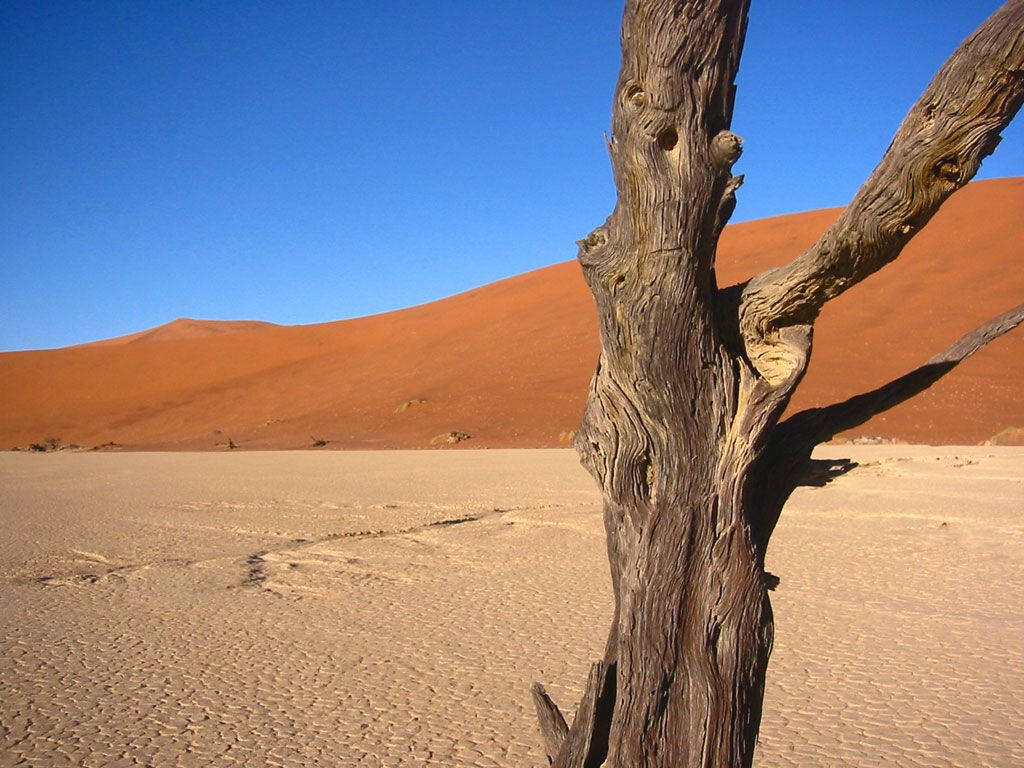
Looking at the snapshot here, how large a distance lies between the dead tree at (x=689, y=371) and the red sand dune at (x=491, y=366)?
23530 mm

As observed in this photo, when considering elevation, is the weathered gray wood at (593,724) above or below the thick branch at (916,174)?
below

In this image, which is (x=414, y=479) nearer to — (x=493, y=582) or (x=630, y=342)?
(x=493, y=582)

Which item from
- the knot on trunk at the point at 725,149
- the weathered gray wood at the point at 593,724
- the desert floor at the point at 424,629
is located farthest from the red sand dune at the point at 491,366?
the knot on trunk at the point at 725,149

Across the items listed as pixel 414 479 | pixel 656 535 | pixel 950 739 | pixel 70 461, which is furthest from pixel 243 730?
pixel 70 461

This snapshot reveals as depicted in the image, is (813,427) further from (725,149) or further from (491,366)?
(491,366)

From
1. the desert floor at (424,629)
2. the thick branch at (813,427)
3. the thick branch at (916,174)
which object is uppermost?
the thick branch at (916,174)

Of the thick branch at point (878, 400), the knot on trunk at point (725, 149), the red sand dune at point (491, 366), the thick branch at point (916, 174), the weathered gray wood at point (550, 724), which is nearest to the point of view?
the thick branch at point (916, 174)

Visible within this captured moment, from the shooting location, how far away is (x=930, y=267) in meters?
39.9

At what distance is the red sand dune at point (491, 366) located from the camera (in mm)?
28922

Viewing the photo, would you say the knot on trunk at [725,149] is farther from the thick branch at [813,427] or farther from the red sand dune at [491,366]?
the red sand dune at [491,366]

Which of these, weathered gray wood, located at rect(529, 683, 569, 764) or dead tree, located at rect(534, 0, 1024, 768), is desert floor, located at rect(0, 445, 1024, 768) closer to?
weathered gray wood, located at rect(529, 683, 569, 764)

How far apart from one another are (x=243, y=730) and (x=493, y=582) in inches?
152

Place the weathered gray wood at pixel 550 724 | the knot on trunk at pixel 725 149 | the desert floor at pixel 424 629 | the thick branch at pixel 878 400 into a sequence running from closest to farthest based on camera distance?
the knot on trunk at pixel 725 149 < the thick branch at pixel 878 400 < the weathered gray wood at pixel 550 724 < the desert floor at pixel 424 629

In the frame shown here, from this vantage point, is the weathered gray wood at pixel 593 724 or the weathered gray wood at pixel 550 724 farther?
the weathered gray wood at pixel 550 724
